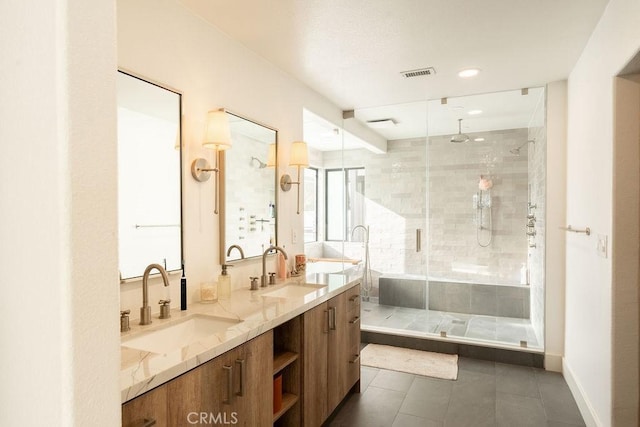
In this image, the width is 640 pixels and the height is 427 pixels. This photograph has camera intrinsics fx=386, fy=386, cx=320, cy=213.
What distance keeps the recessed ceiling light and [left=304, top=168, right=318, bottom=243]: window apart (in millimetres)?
2226

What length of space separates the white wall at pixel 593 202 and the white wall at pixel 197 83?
2.08 metres

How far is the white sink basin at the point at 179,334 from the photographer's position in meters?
1.60

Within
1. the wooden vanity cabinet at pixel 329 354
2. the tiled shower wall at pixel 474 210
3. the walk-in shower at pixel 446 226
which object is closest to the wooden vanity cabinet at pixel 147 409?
the wooden vanity cabinet at pixel 329 354

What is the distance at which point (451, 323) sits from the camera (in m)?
4.28

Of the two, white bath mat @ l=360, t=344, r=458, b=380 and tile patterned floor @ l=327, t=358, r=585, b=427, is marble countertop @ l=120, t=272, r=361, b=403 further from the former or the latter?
white bath mat @ l=360, t=344, r=458, b=380

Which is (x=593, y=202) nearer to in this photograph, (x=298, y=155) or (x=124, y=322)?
(x=298, y=155)

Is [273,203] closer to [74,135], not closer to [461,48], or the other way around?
[461,48]

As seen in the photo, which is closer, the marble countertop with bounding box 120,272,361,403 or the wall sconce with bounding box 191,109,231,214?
the marble countertop with bounding box 120,272,361,403

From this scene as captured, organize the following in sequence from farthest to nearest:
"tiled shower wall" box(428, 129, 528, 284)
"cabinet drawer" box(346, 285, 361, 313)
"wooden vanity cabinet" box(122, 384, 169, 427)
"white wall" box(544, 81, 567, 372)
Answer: "tiled shower wall" box(428, 129, 528, 284)
"white wall" box(544, 81, 567, 372)
"cabinet drawer" box(346, 285, 361, 313)
"wooden vanity cabinet" box(122, 384, 169, 427)

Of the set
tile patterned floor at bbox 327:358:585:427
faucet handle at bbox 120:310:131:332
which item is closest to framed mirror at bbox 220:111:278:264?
faucet handle at bbox 120:310:131:332

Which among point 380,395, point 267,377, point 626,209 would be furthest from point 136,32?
point 380,395

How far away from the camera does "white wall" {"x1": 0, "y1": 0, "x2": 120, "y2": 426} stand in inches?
31.1

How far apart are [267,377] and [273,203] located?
1431 millimetres

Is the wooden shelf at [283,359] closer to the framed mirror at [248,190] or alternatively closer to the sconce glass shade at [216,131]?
the framed mirror at [248,190]
